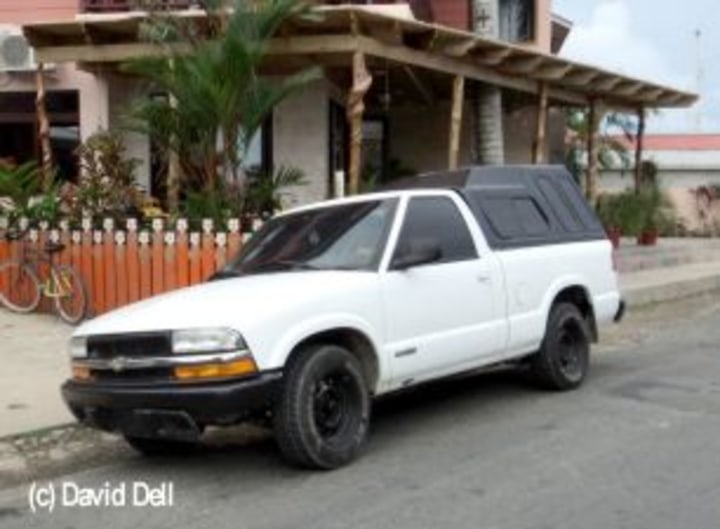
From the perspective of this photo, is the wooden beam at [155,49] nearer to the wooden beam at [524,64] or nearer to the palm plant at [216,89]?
the palm plant at [216,89]

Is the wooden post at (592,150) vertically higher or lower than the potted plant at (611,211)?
higher

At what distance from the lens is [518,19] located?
2372 centimetres

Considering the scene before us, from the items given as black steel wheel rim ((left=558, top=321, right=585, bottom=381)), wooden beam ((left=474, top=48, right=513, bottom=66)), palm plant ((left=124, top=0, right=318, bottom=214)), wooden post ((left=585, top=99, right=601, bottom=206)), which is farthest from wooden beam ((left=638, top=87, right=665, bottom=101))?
black steel wheel rim ((left=558, top=321, right=585, bottom=381))

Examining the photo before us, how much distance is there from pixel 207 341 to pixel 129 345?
1.90 feet

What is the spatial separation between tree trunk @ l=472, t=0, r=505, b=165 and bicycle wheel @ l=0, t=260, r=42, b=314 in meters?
7.40

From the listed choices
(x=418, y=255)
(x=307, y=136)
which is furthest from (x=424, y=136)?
(x=418, y=255)

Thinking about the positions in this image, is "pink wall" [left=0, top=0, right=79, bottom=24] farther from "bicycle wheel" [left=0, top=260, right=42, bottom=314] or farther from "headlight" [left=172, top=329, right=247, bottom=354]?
"headlight" [left=172, top=329, right=247, bottom=354]

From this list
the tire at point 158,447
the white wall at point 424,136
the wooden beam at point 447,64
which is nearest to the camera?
the tire at point 158,447

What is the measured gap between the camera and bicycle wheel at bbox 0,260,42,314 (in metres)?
14.4

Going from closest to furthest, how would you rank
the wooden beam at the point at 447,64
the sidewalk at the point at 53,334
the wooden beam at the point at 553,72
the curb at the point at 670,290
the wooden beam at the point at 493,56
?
the sidewalk at the point at 53,334
the wooden beam at the point at 447,64
the wooden beam at the point at 493,56
the curb at the point at 670,290
the wooden beam at the point at 553,72

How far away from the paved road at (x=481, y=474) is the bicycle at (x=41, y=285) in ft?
17.0

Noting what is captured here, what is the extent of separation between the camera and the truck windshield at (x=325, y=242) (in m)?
8.38

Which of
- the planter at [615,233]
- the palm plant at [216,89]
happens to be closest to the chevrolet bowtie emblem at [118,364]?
the palm plant at [216,89]

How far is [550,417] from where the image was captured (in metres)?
9.05
